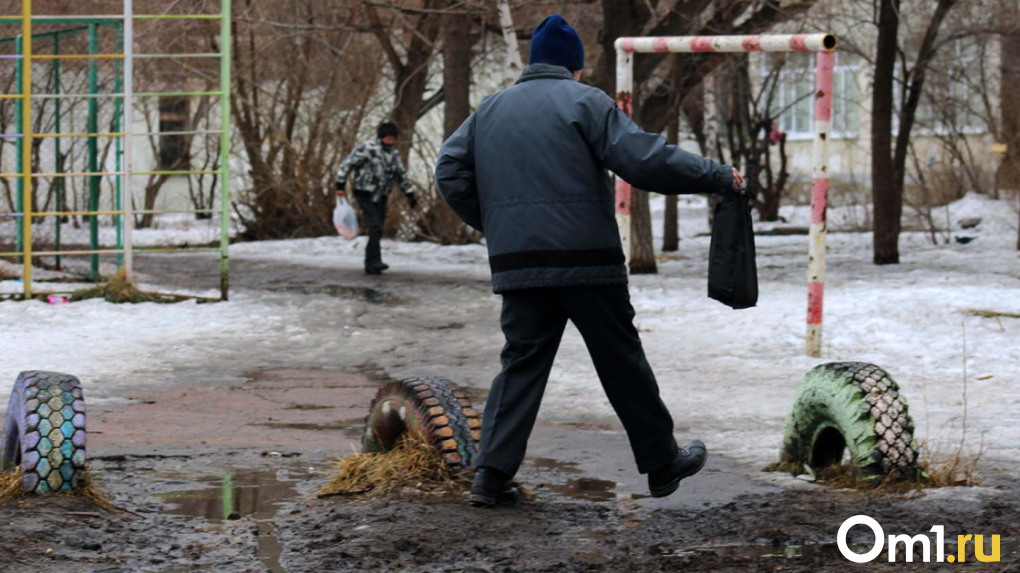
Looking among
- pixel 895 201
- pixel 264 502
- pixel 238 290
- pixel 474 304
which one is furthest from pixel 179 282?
pixel 264 502

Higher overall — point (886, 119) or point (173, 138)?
point (173, 138)

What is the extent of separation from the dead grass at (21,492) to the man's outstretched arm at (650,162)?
2091 millimetres

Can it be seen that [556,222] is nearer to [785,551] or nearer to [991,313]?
[785,551]

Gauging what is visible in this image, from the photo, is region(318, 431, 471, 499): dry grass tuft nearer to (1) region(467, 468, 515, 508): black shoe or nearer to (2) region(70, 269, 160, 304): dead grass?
(1) region(467, 468, 515, 508): black shoe

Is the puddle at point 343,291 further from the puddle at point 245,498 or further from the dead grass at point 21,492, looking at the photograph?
the dead grass at point 21,492

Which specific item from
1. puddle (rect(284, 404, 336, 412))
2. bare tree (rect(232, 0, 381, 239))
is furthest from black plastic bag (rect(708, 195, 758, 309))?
bare tree (rect(232, 0, 381, 239))

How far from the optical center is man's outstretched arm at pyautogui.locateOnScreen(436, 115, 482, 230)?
4832 mm

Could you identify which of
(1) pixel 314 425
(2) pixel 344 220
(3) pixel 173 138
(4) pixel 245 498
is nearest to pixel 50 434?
(4) pixel 245 498

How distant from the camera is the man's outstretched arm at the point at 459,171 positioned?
4832 mm

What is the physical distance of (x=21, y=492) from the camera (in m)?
4.77

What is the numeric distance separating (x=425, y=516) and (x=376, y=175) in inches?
405

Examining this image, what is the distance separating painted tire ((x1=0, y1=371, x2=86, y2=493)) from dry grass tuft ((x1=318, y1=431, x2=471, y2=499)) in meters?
0.88

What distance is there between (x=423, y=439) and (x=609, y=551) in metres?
1.18

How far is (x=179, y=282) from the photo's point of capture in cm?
1354
